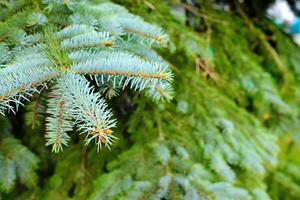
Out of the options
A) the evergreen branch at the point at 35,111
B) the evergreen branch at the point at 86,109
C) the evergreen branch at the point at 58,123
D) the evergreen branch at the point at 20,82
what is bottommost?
the evergreen branch at the point at 35,111

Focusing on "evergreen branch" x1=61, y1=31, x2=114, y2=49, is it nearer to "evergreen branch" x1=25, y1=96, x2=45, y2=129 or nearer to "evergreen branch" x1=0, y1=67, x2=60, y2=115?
"evergreen branch" x1=0, y1=67, x2=60, y2=115

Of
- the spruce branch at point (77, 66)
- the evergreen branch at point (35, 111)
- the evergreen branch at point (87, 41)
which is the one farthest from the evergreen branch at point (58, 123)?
the evergreen branch at point (35, 111)

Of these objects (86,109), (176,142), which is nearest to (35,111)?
(86,109)

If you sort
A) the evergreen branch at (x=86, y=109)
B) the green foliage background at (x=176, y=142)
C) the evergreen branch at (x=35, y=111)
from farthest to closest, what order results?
the green foliage background at (x=176, y=142) → the evergreen branch at (x=35, y=111) → the evergreen branch at (x=86, y=109)

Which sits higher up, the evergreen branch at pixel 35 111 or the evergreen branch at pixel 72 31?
the evergreen branch at pixel 72 31

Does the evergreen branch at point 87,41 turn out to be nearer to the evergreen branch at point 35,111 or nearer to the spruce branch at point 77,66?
the spruce branch at point 77,66

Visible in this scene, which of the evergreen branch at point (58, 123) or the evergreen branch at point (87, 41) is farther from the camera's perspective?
the evergreen branch at point (87, 41)

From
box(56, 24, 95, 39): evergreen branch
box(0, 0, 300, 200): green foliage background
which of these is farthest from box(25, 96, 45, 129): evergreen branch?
box(56, 24, 95, 39): evergreen branch

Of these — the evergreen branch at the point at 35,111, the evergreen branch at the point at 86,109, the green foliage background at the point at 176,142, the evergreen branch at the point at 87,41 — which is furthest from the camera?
the green foliage background at the point at 176,142

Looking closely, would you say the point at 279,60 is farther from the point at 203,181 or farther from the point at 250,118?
the point at 203,181
